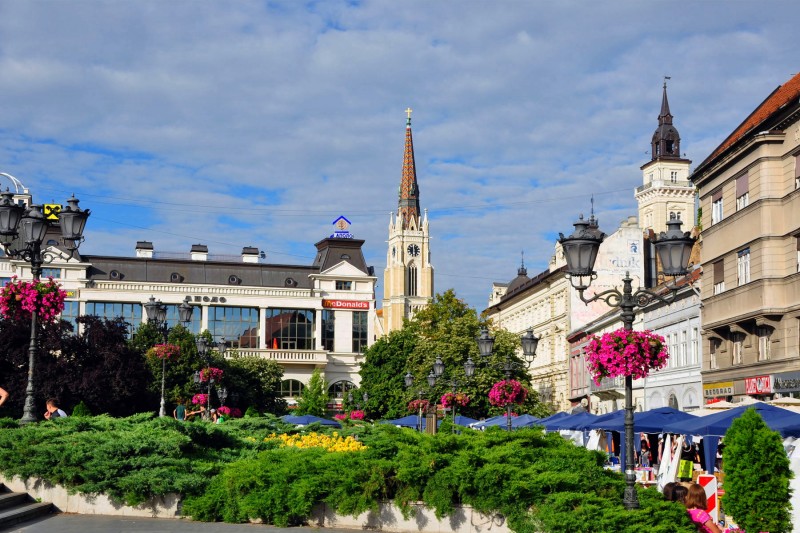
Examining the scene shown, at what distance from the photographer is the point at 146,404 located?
5428 centimetres

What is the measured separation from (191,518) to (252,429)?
607 centimetres

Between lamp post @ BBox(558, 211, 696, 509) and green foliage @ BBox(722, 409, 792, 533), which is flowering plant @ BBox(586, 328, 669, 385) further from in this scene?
green foliage @ BBox(722, 409, 792, 533)

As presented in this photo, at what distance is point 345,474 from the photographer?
15.4 metres

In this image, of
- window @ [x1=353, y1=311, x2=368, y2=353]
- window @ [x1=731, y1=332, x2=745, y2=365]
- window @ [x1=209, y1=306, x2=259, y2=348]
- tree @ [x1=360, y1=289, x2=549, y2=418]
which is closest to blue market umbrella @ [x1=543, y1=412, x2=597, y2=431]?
window @ [x1=731, y1=332, x2=745, y2=365]

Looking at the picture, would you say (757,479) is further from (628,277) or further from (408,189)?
(408,189)

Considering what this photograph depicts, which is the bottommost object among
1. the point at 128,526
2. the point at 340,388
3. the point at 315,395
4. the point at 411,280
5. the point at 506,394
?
the point at 128,526

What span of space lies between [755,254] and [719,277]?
168 inches

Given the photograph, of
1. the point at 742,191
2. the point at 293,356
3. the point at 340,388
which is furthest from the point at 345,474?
the point at 340,388

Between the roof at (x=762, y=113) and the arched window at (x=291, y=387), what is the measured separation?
5999 centimetres

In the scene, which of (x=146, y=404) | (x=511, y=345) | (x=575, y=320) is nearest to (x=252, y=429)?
(x=146, y=404)

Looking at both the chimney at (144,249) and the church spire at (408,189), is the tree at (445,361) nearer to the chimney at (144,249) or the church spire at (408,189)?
the chimney at (144,249)

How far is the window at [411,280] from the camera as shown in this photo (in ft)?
541

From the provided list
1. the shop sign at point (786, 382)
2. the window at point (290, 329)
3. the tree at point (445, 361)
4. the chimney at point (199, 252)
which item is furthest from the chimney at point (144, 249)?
the shop sign at point (786, 382)

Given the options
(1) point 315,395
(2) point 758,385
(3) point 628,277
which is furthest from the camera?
(1) point 315,395
